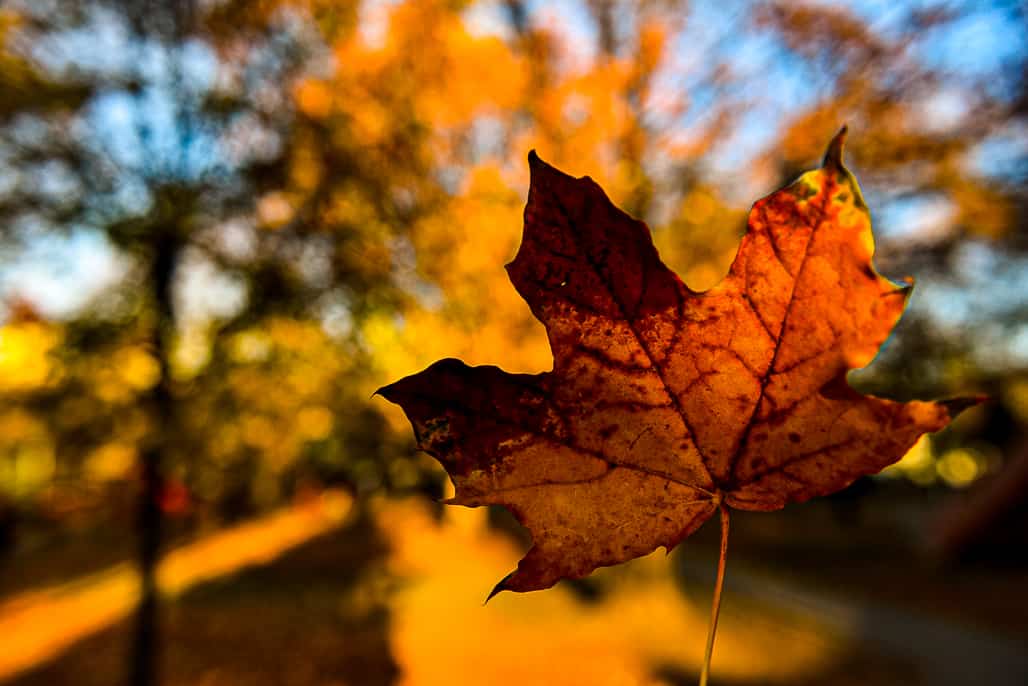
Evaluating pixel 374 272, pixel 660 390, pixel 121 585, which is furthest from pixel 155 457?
pixel 121 585

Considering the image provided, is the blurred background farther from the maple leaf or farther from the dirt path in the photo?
the maple leaf

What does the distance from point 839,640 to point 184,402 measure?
25.6ft

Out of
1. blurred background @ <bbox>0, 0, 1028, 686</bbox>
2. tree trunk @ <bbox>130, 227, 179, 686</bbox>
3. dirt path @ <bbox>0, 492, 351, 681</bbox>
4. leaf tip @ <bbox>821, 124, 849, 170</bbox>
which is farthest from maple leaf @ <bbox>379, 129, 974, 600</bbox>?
dirt path @ <bbox>0, 492, 351, 681</bbox>

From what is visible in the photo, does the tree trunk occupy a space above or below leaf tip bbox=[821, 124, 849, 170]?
above

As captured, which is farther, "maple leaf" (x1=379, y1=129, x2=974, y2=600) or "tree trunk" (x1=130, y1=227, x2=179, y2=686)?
"tree trunk" (x1=130, y1=227, x2=179, y2=686)

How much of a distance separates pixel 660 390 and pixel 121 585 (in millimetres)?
12021

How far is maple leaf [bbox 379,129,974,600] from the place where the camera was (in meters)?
0.57

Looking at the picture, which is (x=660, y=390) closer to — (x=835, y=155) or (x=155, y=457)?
(x=835, y=155)

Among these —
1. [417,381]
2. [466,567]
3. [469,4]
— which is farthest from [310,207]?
[466,567]

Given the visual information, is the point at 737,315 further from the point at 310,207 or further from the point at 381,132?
the point at 381,132

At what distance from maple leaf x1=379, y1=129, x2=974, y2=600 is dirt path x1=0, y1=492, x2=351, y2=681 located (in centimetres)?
684

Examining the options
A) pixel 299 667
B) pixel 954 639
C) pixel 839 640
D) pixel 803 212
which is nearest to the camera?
pixel 803 212

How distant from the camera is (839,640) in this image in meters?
7.86

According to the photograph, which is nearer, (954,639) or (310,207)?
(310,207)
